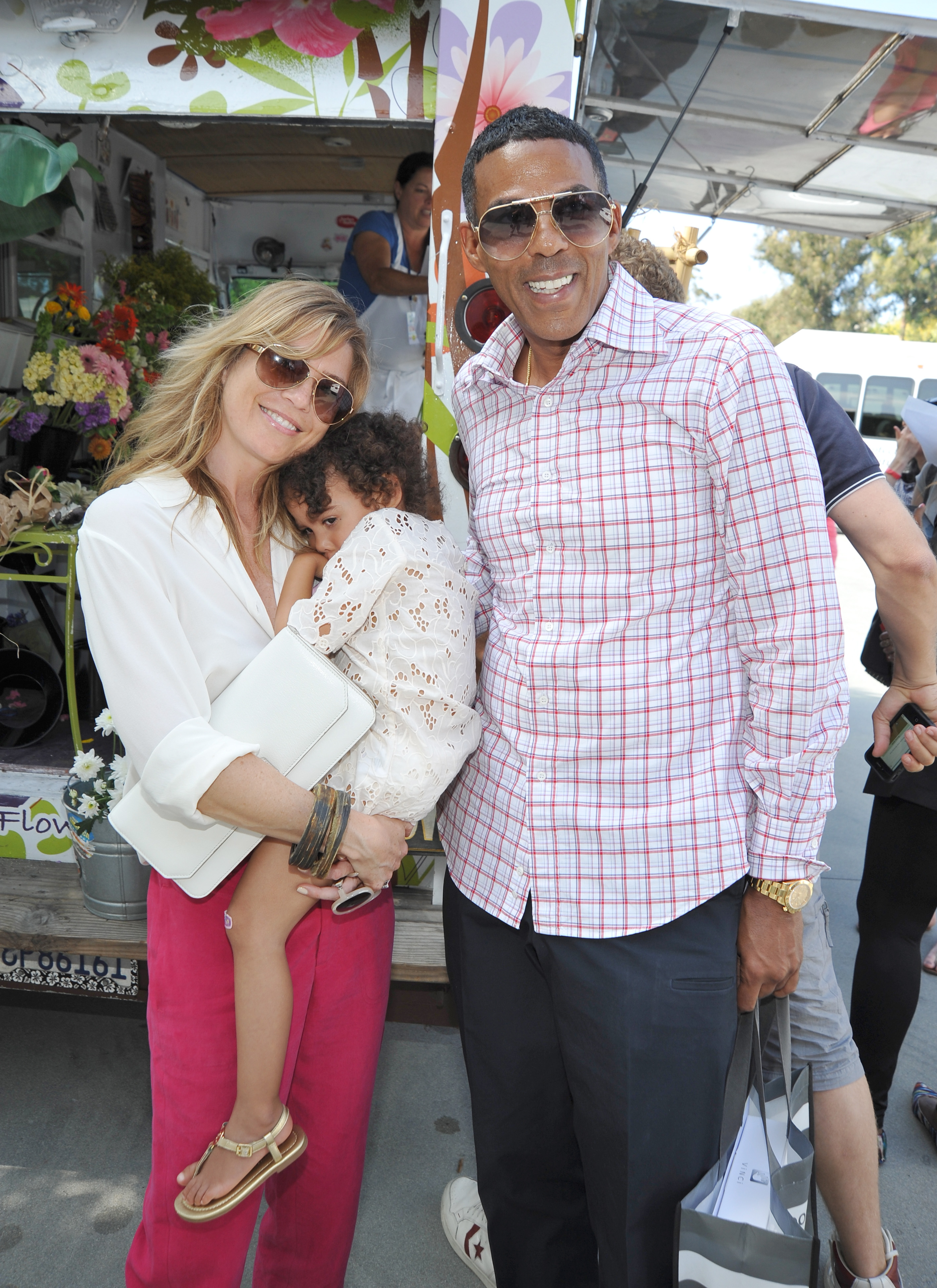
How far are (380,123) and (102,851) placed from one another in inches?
90.0

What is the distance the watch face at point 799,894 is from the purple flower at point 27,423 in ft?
11.3

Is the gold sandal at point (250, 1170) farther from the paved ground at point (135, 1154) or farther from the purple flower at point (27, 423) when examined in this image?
the purple flower at point (27, 423)

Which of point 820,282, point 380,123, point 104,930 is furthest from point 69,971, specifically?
point 820,282

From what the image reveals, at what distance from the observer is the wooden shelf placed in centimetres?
263

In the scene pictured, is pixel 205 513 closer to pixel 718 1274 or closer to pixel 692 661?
pixel 692 661

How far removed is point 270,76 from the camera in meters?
2.51

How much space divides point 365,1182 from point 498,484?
2.16 metres

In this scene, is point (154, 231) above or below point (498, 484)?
above

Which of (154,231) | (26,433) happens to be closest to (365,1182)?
(26,433)

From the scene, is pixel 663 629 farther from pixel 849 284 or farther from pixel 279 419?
pixel 849 284

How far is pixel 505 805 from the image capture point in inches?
64.1

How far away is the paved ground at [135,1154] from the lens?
2.34m

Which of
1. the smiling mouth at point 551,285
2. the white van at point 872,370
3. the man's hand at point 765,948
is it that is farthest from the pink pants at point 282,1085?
the white van at point 872,370

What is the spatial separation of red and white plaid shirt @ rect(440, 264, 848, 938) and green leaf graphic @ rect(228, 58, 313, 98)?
1.48 meters
